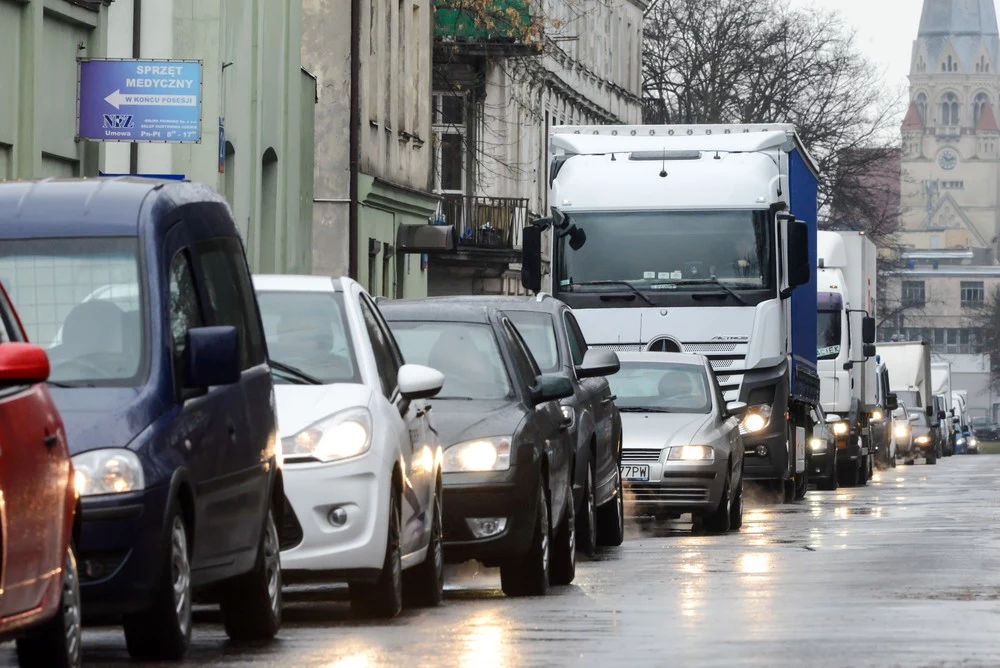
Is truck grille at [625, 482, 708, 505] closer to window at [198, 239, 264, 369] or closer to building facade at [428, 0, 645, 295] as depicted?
window at [198, 239, 264, 369]

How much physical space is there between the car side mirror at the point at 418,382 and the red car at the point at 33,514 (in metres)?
3.93

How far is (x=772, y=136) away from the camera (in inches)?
1067

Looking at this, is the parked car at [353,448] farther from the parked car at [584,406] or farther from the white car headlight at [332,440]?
the parked car at [584,406]

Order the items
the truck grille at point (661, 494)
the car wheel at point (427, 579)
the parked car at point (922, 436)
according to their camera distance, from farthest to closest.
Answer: the parked car at point (922, 436) < the truck grille at point (661, 494) < the car wheel at point (427, 579)

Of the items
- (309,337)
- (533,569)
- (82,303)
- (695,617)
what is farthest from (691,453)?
(82,303)

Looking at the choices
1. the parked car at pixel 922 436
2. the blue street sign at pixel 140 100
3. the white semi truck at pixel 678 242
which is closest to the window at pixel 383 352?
the blue street sign at pixel 140 100

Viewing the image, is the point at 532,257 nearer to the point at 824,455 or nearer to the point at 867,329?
the point at 824,455

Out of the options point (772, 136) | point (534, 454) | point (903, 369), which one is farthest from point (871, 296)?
point (534, 454)

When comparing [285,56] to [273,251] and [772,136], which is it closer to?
[273,251]

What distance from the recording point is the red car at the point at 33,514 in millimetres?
7352

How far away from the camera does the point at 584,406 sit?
1733 cm

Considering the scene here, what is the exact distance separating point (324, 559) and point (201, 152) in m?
16.8

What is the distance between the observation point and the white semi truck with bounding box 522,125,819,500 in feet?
84.9

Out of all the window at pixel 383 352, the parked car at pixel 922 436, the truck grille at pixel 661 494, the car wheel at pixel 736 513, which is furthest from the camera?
the parked car at pixel 922 436
